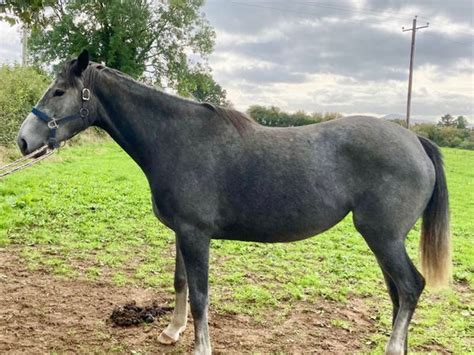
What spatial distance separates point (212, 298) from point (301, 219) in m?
1.81

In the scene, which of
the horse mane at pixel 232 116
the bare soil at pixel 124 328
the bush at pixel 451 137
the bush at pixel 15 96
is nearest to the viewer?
the horse mane at pixel 232 116

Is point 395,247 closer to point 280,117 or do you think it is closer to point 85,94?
point 85,94

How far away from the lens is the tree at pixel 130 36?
28.1m

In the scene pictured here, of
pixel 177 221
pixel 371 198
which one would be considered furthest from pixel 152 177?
pixel 371 198

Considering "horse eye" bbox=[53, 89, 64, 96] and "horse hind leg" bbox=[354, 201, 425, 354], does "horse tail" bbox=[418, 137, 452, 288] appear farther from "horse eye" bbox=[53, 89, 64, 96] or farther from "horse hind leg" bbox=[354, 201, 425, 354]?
"horse eye" bbox=[53, 89, 64, 96]

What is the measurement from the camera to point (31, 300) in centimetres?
426

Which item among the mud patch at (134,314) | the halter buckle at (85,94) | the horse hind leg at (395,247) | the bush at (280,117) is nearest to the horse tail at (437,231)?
the horse hind leg at (395,247)

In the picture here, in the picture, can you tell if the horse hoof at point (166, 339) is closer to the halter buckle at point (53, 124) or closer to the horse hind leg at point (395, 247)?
the horse hind leg at point (395, 247)

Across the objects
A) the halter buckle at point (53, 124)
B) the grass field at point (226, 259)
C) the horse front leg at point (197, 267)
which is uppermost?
the halter buckle at point (53, 124)

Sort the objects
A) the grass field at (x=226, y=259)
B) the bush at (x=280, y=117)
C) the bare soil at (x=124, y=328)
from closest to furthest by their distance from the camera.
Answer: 1. the bare soil at (x=124, y=328)
2. the grass field at (x=226, y=259)
3. the bush at (x=280, y=117)

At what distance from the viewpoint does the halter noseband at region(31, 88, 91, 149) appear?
2.97 meters

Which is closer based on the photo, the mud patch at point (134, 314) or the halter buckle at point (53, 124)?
the halter buckle at point (53, 124)

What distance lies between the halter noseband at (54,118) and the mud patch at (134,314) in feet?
5.77

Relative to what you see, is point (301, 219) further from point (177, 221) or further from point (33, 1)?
point (33, 1)
